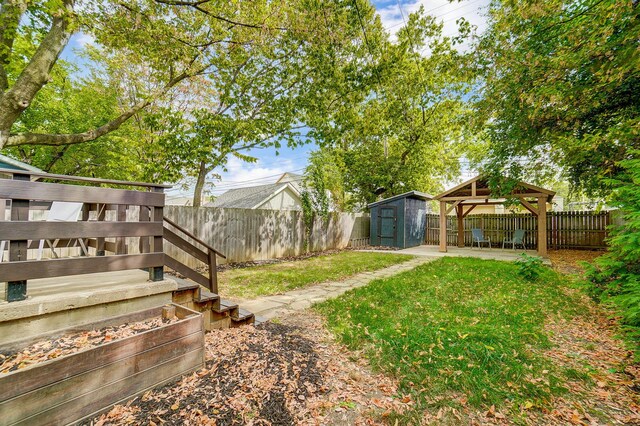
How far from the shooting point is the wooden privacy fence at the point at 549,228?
10281mm

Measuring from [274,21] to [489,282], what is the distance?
7.17 m

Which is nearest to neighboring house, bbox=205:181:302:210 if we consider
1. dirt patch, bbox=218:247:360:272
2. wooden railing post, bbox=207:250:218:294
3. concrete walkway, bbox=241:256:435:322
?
dirt patch, bbox=218:247:360:272

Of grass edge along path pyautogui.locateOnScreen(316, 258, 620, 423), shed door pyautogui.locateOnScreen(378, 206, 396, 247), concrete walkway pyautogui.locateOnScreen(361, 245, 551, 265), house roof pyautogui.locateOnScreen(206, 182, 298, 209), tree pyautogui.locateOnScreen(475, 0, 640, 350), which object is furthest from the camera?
house roof pyautogui.locateOnScreen(206, 182, 298, 209)

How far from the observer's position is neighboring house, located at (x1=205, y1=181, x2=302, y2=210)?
16.7 metres

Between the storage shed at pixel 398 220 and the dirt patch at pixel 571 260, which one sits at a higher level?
the storage shed at pixel 398 220

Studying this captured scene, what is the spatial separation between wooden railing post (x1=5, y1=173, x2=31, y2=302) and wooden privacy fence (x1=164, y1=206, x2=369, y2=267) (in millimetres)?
4704

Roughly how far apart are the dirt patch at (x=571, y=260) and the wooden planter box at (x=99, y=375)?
8253mm

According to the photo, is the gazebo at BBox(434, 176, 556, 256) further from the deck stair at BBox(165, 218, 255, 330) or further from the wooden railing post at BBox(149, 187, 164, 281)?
the wooden railing post at BBox(149, 187, 164, 281)

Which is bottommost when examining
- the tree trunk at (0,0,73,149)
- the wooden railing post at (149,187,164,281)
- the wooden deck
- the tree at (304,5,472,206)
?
the wooden deck

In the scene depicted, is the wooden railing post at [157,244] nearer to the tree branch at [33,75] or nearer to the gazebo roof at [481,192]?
the tree branch at [33,75]

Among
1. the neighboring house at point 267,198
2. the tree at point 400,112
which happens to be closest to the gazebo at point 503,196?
the tree at point 400,112

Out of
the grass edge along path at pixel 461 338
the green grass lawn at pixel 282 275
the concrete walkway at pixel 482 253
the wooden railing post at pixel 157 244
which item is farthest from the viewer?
the concrete walkway at pixel 482 253

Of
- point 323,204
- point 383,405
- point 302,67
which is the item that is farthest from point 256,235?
point 383,405

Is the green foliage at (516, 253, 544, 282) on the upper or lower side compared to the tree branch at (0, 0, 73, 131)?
lower
